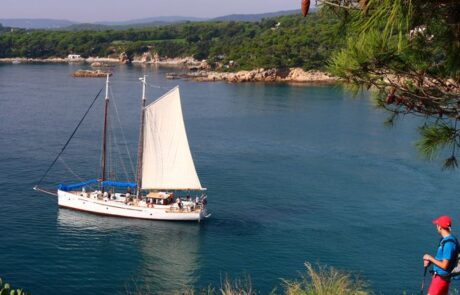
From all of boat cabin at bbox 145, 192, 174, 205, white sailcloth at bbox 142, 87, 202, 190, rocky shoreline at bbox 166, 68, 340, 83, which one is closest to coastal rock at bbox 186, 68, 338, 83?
rocky shoreline at bbox 166, 68, 340, 83

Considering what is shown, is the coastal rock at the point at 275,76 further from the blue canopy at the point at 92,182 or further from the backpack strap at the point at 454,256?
the backpack strap at the point at 454,256

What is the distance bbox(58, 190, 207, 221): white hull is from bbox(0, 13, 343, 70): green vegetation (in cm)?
5378

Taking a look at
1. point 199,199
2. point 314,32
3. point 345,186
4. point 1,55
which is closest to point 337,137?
point 345,186

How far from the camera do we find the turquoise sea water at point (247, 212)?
2131 centimetres

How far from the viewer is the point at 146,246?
942 inches

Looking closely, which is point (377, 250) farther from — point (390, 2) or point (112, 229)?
point (390, 2)

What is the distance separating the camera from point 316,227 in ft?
84.0

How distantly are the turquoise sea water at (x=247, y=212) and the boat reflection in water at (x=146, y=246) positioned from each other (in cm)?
5

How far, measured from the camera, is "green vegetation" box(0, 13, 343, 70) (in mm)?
83562

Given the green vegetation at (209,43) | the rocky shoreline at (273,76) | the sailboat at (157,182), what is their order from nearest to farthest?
the sailboat at (157,182) → the rocky shoreline at (273,76) → the green vegetation at (209,43)

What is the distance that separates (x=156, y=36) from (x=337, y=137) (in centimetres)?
9950

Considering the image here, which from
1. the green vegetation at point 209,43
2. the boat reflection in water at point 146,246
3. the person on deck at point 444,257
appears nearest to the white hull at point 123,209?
the boat reflection in water at point 146,246

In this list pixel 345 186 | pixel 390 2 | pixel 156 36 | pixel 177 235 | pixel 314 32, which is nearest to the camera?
pixel 390 2

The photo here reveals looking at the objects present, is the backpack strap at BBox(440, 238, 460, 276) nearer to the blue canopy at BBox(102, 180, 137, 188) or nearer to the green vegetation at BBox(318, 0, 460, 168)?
the green vegetation at BBox(318, 0, 460, 168)
